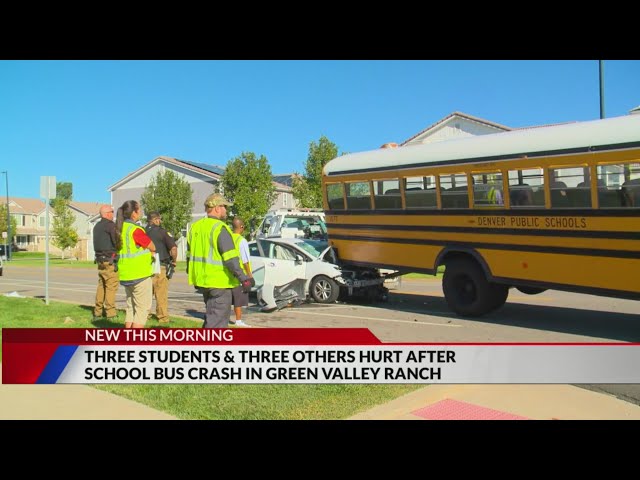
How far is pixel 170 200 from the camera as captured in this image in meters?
34.7

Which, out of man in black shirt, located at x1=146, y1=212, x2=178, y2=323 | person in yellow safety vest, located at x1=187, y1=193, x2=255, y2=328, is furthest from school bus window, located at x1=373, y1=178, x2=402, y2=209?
person in yellow safety vest, located at x1=187, y1=193, x2=255, y2=328

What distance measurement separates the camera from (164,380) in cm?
548

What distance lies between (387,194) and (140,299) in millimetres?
5472

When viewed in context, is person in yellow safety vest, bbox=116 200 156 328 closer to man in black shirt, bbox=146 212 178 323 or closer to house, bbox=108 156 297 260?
man in black shirt, bbox=146 212 178 323

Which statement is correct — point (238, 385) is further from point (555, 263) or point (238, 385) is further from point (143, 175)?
point (143, 175)

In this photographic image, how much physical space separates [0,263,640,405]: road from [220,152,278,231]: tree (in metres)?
18.0

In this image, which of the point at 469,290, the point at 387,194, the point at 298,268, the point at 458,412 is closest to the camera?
the point at 458,412

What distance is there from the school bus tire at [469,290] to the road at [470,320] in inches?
8.4

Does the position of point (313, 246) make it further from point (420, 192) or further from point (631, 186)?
point (631, 186)

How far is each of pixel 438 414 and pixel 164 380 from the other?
8.16ft

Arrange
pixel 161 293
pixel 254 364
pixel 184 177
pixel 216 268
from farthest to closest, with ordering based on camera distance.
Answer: pixel 184 177 → pixel 161 293 → pixel 216 268 → pixel 254 364

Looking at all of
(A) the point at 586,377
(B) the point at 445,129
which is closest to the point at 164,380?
(A) the point at 586,377

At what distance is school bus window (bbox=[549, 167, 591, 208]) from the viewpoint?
8234 millimetres

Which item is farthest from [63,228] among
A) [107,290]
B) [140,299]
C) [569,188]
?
[569,188]
